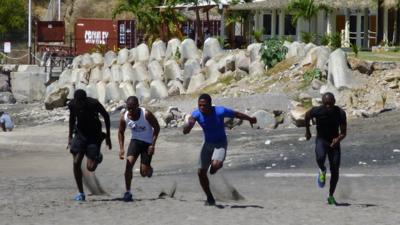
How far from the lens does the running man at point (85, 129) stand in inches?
600

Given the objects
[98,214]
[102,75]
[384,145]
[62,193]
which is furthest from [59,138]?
[102,75]

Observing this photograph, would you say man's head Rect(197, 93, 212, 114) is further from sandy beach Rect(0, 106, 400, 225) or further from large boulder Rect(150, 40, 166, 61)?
large boulder Rect(150, 40, 166, 61)

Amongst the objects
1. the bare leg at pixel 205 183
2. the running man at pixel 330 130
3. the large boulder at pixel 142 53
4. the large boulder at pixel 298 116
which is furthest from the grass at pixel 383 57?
the bare leg at pixel 205 183

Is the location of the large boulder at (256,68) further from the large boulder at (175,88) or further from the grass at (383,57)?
the large boulder at (175,88)

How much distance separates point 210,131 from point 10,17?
6175 centimetres

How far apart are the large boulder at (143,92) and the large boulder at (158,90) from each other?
0.22 meters

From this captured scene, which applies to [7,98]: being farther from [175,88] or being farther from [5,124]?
[5,124]

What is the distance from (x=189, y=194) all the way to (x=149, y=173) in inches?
66.9

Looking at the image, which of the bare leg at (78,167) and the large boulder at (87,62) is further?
the large boulder at (87,62)

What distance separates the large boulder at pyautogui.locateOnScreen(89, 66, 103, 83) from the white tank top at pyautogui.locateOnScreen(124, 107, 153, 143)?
120 feet

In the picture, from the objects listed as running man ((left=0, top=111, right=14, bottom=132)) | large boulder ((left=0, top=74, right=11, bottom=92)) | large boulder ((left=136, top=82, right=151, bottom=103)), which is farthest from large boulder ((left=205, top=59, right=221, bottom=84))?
large boulder ((left=0, top=74, right=11, bottom=92))

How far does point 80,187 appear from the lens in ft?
51.1

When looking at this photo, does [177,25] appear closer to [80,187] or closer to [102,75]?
[102,75]

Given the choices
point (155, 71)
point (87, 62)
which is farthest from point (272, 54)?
point (87, 62)
